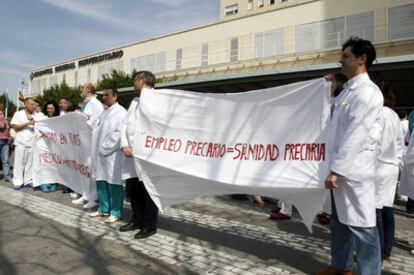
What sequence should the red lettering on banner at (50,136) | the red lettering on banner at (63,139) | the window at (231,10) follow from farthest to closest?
the window at (231,10), the red lettering on banner at (50,136), the red lettering on banner at (63,139)

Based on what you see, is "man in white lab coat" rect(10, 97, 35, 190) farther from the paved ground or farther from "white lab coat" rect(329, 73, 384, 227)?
"white lab coat" rect(329, 73, 384, 227)

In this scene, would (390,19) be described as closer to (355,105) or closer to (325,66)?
(325,66)

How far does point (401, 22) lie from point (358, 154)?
32324 mm

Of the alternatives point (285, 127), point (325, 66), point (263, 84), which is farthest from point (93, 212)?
point (263, 84)

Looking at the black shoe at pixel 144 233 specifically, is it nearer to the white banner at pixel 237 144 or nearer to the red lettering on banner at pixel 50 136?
the white banner at pixel 237 144

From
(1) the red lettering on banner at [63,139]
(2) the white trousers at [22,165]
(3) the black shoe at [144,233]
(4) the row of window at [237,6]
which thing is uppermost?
(4) the row of window at [237,6]

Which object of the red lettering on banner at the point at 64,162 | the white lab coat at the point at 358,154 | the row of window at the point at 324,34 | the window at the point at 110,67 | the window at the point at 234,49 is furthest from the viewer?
the window at the point at 110,67

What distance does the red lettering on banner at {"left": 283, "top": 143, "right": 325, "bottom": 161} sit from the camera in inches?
140

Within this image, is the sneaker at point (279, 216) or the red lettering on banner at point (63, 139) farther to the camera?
the red lettering on banner at point (63, 139)

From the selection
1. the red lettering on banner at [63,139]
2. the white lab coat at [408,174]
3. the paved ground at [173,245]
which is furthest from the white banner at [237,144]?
the red lettering on banner at [63,139]

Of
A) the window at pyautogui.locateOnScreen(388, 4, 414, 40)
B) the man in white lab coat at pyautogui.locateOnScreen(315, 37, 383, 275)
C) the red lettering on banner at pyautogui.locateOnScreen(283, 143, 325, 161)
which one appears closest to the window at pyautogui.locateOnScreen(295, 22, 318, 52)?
the window at pyautogui.locateOnScreen(388, 4, 414, 40)

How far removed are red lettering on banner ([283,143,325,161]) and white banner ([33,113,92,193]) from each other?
406cm

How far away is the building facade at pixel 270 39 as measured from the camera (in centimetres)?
3122

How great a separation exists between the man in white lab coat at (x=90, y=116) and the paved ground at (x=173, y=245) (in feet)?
0.97
